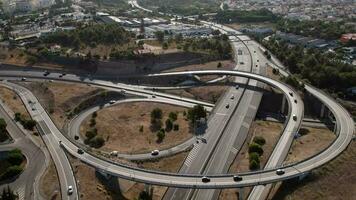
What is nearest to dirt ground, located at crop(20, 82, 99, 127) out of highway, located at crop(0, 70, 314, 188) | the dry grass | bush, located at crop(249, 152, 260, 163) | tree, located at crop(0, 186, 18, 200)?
the dry grass

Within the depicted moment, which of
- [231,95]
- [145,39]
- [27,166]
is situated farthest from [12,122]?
[145,39]

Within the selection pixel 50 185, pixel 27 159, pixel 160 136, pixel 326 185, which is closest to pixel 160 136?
pixel 160 136

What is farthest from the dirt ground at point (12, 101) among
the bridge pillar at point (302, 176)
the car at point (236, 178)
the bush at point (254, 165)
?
the bridge pillar at point (302, 176)

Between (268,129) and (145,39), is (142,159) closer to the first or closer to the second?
(268,129)

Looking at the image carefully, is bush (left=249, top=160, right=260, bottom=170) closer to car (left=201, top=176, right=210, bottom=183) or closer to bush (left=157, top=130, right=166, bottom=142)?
car (left=201, top=176, right=210, bottom=183)

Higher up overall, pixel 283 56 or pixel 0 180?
pixel 283 56
